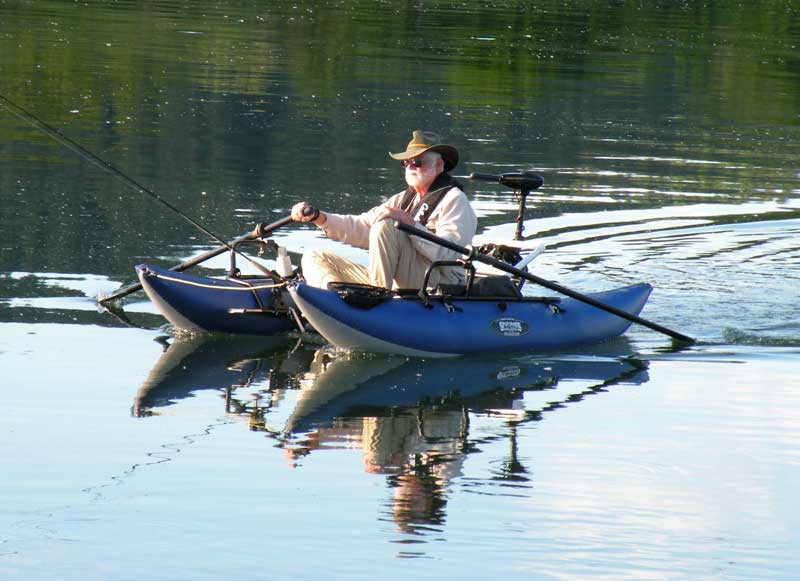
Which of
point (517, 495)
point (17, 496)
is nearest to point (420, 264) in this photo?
point (517, 495)

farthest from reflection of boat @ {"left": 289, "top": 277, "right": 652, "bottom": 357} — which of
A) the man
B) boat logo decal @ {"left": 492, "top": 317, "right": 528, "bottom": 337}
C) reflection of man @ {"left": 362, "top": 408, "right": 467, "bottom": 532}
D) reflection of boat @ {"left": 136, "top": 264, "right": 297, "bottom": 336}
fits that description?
reflection of man @ {"left": 362, "top": 408, "right": 467, "bottom": 532}

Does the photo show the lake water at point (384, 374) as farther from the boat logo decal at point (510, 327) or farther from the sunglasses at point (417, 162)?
the sunglasses at point (417, 162)

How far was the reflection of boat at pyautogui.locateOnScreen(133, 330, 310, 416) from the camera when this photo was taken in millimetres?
8367

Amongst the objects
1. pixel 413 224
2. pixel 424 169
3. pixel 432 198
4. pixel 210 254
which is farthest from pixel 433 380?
pixel 210 254

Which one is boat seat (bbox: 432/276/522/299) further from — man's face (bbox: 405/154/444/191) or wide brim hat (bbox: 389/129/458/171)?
wide brim hat (bbox: 389/129/458/171)

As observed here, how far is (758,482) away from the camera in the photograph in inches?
276

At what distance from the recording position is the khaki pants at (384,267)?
30.2ft

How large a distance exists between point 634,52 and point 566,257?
20602 mm

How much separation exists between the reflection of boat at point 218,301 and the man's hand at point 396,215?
86 cm

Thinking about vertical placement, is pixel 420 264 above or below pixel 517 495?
above

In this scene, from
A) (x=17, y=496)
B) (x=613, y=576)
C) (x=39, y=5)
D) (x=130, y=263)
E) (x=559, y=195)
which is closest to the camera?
(x=613, y=576)

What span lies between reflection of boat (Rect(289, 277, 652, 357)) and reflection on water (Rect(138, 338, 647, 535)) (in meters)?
0.12

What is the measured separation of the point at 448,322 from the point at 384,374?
537mm

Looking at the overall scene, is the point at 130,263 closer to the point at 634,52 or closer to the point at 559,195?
the point at 559,195
